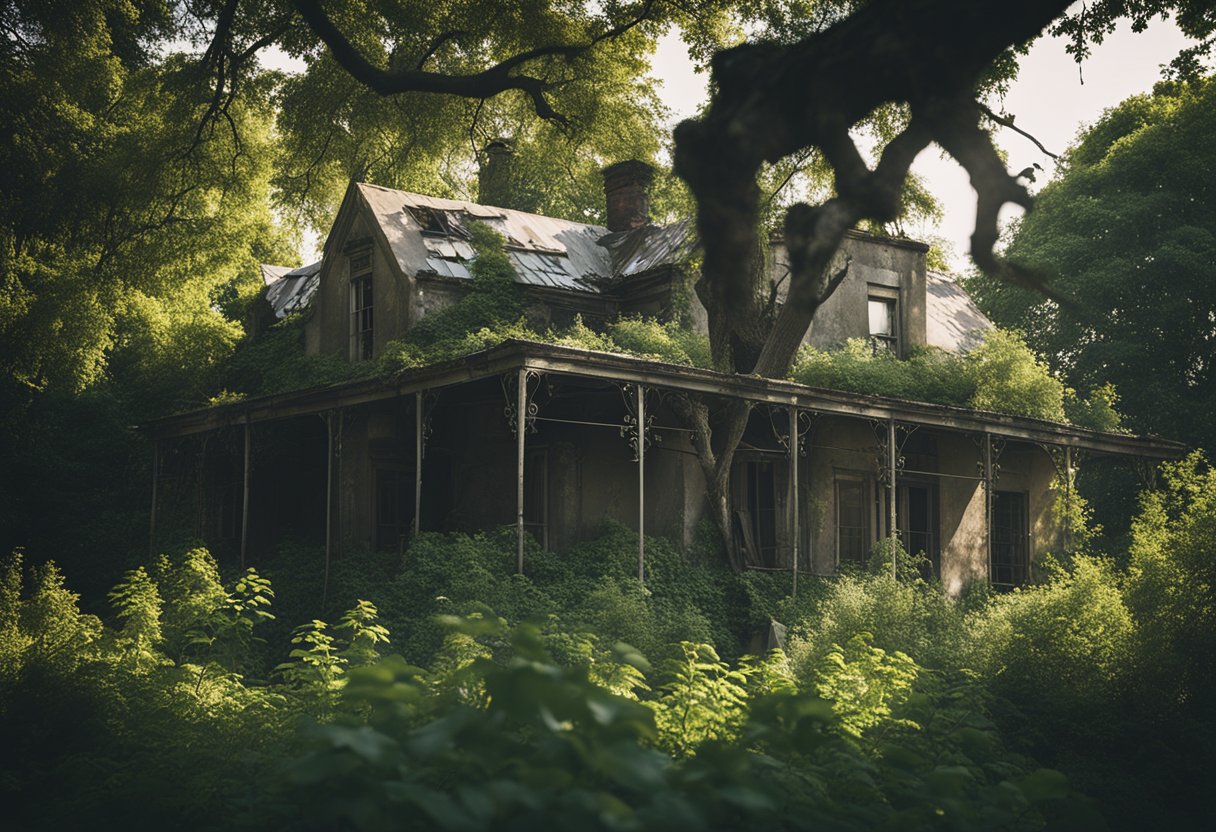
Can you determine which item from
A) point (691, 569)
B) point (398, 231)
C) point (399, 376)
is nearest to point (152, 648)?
point (399, 376)

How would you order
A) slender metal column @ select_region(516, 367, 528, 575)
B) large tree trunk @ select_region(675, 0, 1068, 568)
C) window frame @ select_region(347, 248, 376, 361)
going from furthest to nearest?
1. window frame @ select_region(347, 248, 376, 361)
2. slender metal column @ select_region(516, 367, 528, 575)
3. large tree trunk @ select_region(675, 0, 1068, 568)

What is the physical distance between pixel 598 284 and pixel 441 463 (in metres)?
4.68

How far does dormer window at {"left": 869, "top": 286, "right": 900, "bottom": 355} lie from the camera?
72.0 feet

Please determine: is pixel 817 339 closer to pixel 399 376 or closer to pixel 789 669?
pixel 399 376

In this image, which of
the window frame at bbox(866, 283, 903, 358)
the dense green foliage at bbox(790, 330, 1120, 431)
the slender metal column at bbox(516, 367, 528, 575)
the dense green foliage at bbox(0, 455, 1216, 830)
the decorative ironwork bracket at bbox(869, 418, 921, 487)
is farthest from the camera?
the window frame at bbox(866, 283, 903, 358)

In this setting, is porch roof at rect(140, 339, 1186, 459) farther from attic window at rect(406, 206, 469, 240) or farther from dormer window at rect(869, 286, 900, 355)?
attic window at rect(406, 206, 469, 240)

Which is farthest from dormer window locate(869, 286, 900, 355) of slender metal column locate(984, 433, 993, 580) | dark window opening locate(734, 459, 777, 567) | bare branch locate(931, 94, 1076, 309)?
bare branch locate(931, 94, 1076, 309)

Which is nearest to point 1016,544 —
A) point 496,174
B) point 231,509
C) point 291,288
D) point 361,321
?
point 361,321

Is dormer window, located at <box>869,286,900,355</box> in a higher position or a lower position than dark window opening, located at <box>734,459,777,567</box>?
higher

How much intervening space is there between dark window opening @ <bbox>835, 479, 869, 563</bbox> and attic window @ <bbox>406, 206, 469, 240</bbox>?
26.7ft

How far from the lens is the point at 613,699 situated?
10.3 feet

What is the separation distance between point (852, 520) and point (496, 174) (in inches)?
577

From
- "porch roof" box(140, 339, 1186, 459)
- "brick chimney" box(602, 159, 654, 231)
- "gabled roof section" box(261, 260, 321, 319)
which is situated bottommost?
"porch roof" box(140, 339, 1186, 459)

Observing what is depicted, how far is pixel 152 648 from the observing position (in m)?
10.6
